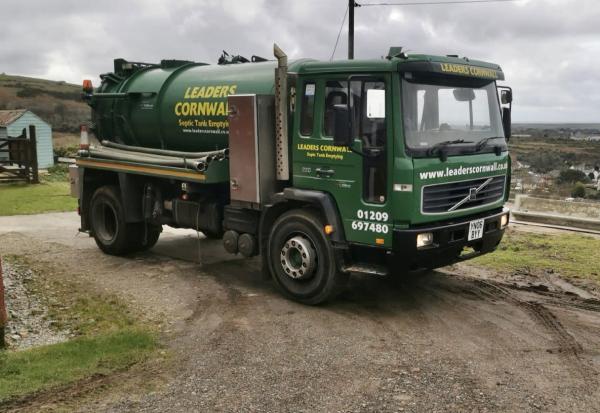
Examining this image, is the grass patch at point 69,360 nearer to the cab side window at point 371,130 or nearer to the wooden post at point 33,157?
the cab side window at point 371,130

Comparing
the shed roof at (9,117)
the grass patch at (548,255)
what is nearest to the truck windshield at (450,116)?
the grass patch at (548,255)

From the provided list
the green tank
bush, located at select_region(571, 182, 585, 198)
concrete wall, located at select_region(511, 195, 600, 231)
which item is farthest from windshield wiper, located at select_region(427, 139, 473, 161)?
bush, located at select_region(571, 182, 585, 198)

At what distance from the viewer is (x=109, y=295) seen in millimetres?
7891

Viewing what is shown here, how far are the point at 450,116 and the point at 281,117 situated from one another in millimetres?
2075

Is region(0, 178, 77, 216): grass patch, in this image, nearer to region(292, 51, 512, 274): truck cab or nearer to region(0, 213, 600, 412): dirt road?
region(0, 213, 600, 412): dirt road

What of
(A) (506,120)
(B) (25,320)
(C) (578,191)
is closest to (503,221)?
(A) (506,120)

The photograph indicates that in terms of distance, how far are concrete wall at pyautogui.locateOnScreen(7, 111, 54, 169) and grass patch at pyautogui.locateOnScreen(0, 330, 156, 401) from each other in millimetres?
24741

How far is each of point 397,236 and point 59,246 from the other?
24.4ft

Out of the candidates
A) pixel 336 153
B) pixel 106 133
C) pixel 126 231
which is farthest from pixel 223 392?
pixel 106 133

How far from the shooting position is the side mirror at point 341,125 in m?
6.34

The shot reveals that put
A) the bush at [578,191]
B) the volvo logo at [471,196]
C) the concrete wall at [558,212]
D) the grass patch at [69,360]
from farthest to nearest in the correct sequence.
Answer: the bush at [578,191]
the concrete wall at [558,212]
the volvo logo at [471,196]
the grass patch at [69,360]

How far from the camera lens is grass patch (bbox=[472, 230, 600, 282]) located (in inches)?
366

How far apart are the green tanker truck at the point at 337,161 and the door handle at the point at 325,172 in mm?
12

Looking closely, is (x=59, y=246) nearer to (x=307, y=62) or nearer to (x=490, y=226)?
(x=307, y=62)
